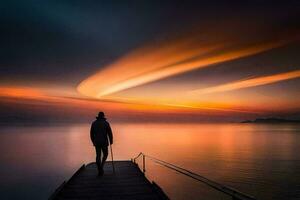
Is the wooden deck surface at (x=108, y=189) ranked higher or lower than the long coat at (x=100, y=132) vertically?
lower

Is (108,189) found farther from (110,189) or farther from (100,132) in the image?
(100,132)

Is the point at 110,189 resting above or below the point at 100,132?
below

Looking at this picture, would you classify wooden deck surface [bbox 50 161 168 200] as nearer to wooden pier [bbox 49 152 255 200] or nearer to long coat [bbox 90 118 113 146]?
wooden pier [bbox 49 152 255 200]

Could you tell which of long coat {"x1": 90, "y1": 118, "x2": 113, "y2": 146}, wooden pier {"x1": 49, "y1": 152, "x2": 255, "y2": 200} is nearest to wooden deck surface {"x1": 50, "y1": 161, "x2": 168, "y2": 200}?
wooden pier {"x1": 49, "y1": 152, "x2": 255, "y2": 200}

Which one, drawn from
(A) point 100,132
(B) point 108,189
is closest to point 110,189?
(B) point 108,189

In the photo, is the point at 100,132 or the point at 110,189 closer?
the point at 110,189

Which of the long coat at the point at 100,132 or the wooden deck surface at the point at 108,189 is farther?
the long coat at the point at 100,132

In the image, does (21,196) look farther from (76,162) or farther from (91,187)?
(76,162)

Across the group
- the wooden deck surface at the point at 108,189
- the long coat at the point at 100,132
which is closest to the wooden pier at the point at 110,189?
the wooden deck surface at the point at 108,189

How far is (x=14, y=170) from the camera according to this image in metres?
44.8

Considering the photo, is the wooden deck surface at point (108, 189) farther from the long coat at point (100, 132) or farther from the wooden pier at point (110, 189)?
the long coat at point (100, 132)

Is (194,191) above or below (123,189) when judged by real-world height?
below

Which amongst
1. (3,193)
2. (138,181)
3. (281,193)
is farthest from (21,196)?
(281,193)

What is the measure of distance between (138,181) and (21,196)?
21440mm
